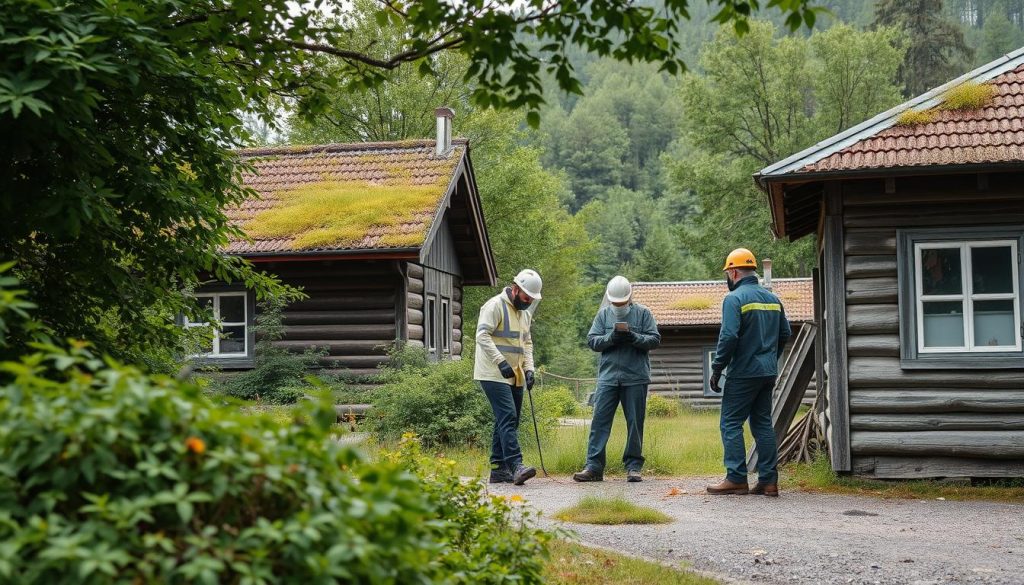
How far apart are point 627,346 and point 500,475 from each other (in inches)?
73.6

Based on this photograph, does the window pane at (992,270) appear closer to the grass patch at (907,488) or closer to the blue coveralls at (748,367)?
the grass patch at (907,488)

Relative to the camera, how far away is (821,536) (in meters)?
7.12

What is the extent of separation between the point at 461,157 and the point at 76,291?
48.5 ft

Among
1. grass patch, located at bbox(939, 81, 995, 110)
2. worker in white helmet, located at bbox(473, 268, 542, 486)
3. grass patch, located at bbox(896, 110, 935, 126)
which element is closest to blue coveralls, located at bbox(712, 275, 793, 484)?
worker in white helmet, located at bbox(473, 268, 542, 486)

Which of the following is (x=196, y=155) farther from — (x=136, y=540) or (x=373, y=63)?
(x=136, y=540)

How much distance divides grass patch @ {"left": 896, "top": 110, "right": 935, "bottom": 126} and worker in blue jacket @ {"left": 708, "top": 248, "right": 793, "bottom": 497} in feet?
7.26

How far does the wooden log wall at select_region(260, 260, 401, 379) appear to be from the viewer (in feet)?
57.4

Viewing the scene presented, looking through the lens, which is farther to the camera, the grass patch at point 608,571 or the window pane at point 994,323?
the window pane at point 994,323

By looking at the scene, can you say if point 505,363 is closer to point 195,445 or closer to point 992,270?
point 992,270

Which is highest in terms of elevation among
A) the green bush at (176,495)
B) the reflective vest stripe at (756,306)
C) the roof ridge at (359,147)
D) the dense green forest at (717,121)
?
the dense green forest at (717,121)

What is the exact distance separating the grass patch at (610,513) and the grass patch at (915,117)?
4.79 meters

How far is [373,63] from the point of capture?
570 centimetres

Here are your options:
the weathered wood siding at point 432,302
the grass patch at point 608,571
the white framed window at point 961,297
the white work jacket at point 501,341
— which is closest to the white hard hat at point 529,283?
the white work jacket at point 501,341

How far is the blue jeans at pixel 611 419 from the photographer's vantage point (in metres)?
10.4
